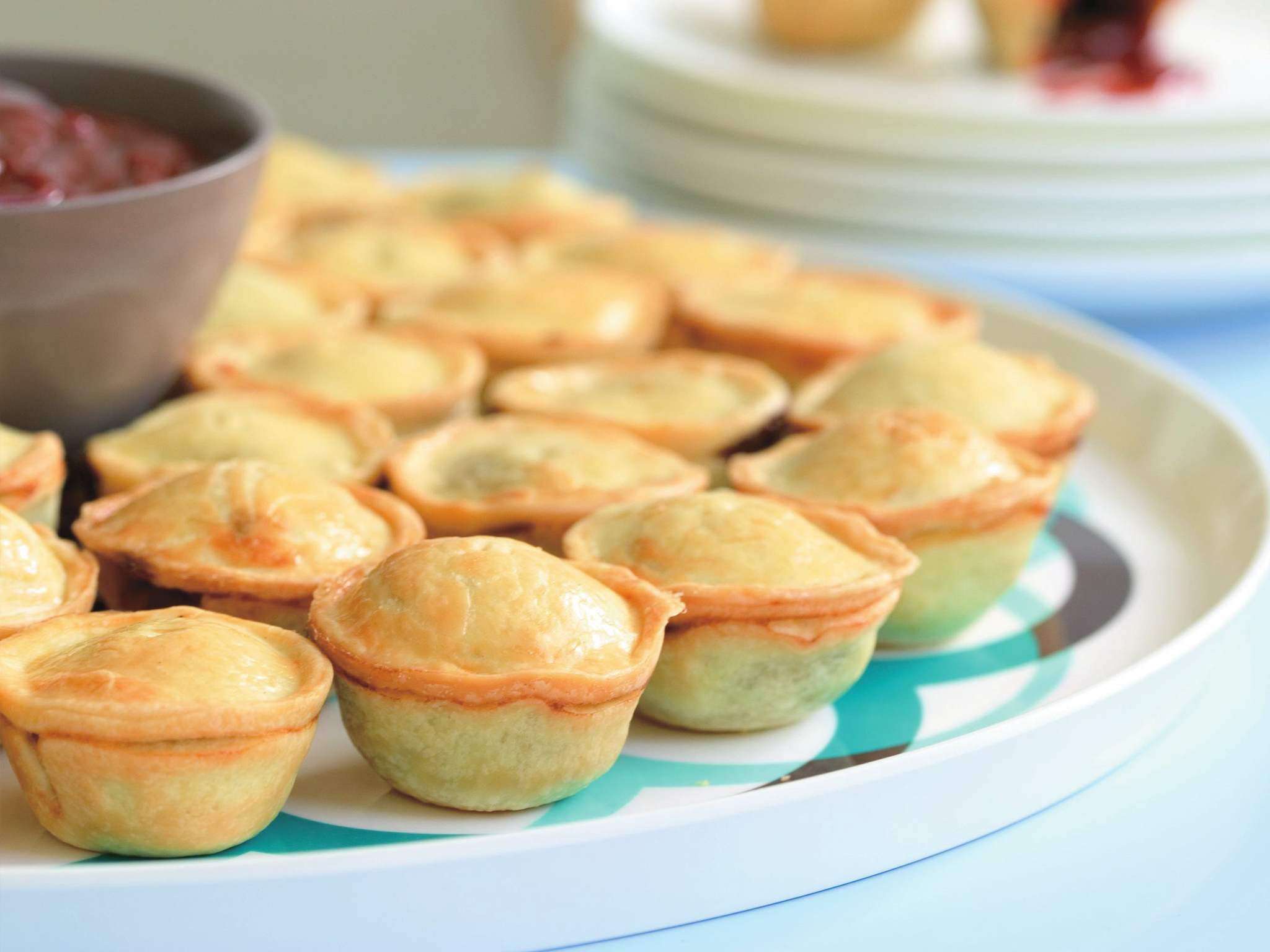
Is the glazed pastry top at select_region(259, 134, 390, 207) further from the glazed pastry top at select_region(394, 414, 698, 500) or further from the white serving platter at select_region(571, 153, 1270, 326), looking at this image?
the glazed pastry top at select_region(394, 414, 698, 500)

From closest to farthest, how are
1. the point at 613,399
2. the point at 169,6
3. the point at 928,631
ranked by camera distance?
the point at 928,631, the point at 613,399, the point at 169,6

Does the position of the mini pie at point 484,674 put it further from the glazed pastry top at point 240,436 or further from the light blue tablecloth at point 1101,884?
the glazed pastry top at point 240,436

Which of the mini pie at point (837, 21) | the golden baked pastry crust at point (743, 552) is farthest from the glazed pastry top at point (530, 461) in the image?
the mini pie at point (837, 21)

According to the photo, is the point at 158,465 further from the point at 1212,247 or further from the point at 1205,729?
the point at 1212,247

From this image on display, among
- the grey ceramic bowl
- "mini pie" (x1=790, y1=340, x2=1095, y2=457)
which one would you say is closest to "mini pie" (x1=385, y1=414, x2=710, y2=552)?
"mini pie" (x1=790, y1=340, x2=1095, y2=457)

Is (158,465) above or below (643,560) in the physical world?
below

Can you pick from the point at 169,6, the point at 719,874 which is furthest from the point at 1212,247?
the point at 169,6
